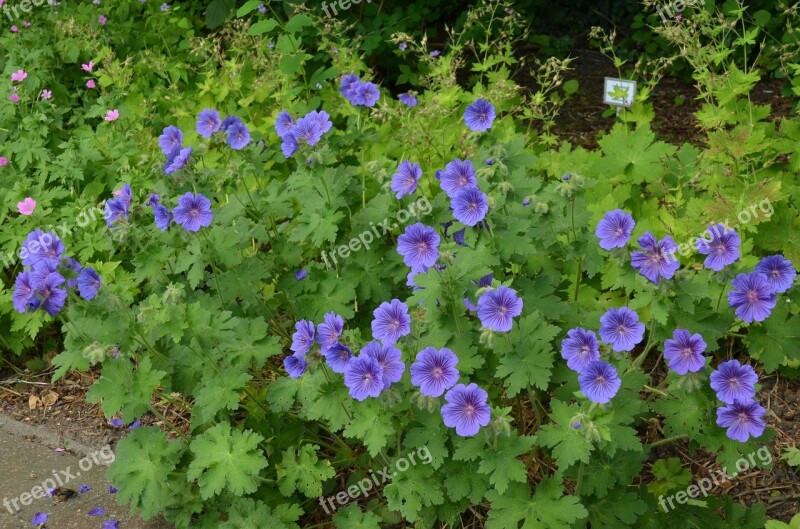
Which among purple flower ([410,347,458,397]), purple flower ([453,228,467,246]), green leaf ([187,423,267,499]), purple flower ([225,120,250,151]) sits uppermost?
purple flower ([225,120,250,151])

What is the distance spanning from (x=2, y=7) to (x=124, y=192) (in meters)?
3.71

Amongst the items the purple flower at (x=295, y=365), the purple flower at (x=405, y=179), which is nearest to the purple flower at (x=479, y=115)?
the purple flower at (x=405, y=179)

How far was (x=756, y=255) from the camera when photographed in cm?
357

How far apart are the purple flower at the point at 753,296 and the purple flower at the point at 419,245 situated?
868mm

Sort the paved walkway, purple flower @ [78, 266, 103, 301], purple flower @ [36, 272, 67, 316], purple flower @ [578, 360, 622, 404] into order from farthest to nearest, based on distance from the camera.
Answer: the paved walkway, purple flower @ [78, 266, 103, 301], purple flower @ [36, 272, 67, 316], purple flower @ [578, 360, 622, 404]

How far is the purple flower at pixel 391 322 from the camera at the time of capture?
241 cm

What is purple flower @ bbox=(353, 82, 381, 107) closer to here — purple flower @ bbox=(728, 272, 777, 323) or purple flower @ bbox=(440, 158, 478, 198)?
purple flower @ bbox=(440, 158, 478, 198)

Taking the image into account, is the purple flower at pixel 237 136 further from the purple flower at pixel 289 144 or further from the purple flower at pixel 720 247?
the purple flower at pixel 720 247

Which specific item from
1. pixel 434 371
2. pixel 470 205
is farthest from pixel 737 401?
pixel 470 205

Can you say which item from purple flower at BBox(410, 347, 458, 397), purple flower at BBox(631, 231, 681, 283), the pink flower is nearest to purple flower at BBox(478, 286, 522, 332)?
purple flower at BBox(410, 347, 458, 397)

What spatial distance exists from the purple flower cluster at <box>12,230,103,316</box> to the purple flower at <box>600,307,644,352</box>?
168cm

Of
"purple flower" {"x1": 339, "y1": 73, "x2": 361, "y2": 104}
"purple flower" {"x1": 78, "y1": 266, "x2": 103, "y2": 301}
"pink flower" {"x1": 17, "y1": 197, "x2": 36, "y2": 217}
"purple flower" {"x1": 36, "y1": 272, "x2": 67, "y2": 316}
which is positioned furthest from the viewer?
"pink flower" {"x1": 17, "y1": 197, "x2": 36, "y2": 217}

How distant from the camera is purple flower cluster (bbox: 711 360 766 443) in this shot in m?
2.27

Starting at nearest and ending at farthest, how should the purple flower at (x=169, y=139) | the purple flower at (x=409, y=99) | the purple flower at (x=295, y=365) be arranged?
the purple flower at (x=295, y=365) → the purple flower at (x=169, y=139) → the purple flower at (x=409, y=99)
